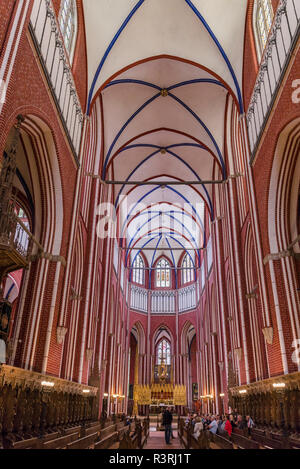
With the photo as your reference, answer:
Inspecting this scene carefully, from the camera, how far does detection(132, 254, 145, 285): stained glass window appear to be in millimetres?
39094

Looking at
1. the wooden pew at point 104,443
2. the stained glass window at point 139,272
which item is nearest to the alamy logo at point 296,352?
the wooden pew at point 104,443

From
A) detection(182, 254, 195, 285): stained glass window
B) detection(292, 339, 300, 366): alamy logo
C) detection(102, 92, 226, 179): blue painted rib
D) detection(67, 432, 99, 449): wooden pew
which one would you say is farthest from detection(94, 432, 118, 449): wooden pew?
detection(182, 254, 195, 285): stained glass window

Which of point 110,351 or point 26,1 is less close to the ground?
point 26,1

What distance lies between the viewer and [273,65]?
37.7ft

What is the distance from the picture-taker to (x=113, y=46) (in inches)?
614

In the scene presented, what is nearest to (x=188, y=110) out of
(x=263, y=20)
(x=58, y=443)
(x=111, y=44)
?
(x=111, y=44)

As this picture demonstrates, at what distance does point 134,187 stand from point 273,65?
1629 cm

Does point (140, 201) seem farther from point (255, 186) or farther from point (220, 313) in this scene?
point (255, 186)

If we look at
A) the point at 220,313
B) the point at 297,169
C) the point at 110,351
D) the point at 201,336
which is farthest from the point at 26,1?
the point at 201,336

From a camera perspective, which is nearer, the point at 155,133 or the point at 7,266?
the point at 7,266

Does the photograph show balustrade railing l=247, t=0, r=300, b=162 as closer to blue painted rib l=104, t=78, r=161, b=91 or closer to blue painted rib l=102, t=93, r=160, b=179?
blue painted rib l=104, t=78, r=161, b=91

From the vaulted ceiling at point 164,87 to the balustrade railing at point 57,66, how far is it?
2269 millimetres

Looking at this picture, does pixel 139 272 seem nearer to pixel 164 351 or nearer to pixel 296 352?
pixel 164 351

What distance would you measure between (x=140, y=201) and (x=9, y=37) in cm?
2298
